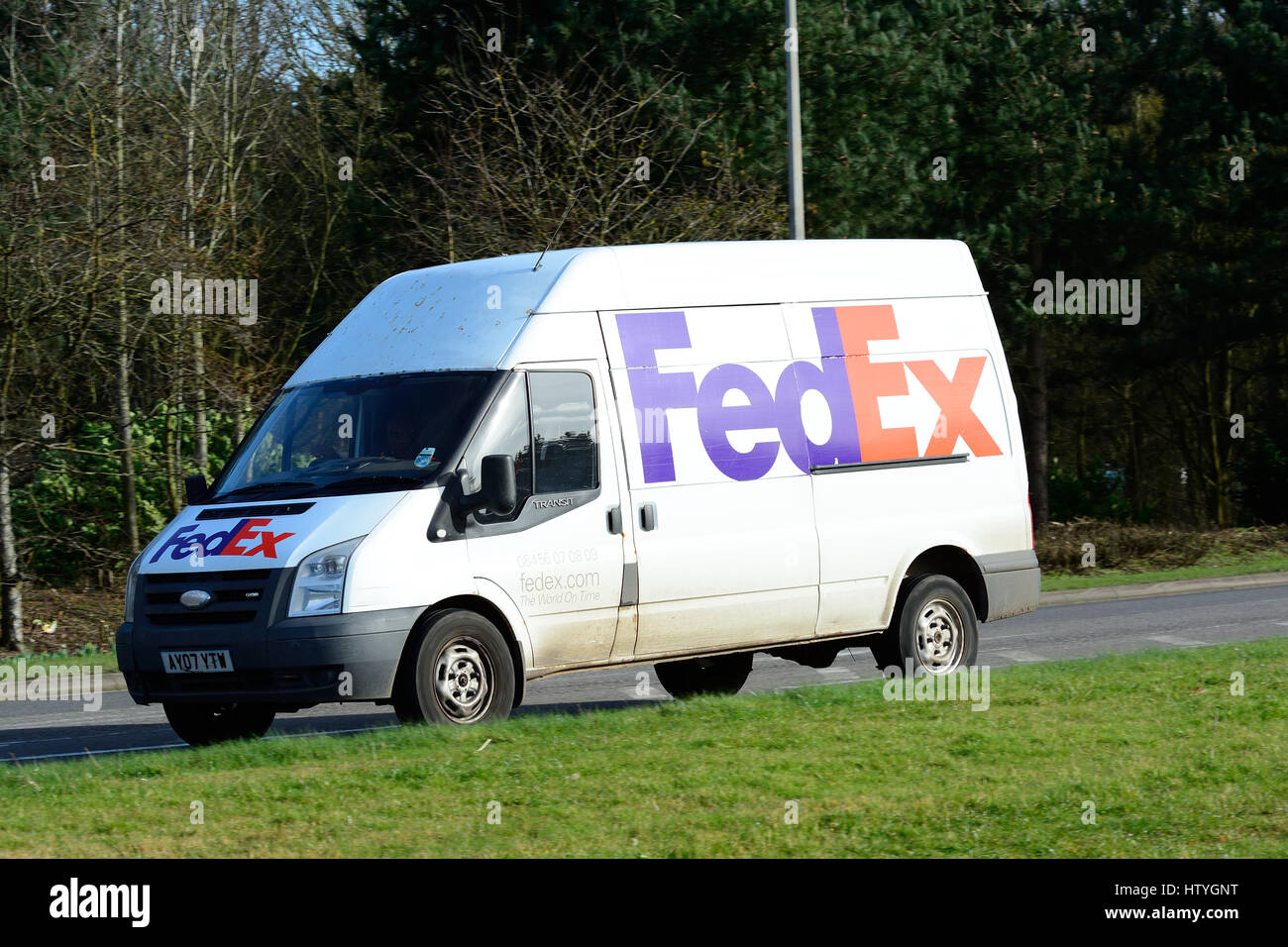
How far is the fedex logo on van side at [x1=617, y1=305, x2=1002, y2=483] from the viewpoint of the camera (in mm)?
9961

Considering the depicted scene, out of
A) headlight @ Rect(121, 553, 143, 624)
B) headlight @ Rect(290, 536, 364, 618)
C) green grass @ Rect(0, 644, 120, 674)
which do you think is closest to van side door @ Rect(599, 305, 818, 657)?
headlight @ Rect(290, 536, 364, 618)

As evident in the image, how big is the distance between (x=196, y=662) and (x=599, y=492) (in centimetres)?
243

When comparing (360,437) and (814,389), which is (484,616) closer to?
(360,437)

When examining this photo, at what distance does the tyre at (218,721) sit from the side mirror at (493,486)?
5.85 ft

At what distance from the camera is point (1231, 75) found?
3067 centimetres

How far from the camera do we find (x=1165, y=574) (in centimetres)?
2342

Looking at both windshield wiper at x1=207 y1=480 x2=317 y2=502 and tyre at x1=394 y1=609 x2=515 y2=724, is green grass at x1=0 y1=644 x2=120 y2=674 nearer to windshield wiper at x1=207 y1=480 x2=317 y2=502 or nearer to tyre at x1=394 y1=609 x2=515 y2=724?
windshield wiper at x1=207 y1=480 x2=317 y2=502

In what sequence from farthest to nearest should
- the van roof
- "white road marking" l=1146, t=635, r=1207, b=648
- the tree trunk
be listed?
1. the tree trunk
2. "white road marking" l=1146, t=635, r=1207, b=648
3. the van roof

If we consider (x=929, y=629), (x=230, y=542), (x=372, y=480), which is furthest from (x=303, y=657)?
(x=929, y=629)

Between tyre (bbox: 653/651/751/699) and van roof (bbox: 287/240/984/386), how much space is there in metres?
2.81

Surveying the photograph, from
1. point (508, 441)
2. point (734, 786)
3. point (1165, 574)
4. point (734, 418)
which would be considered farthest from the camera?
point (1165, 574)

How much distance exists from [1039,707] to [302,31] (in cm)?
2298

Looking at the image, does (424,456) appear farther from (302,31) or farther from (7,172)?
(302,31)
